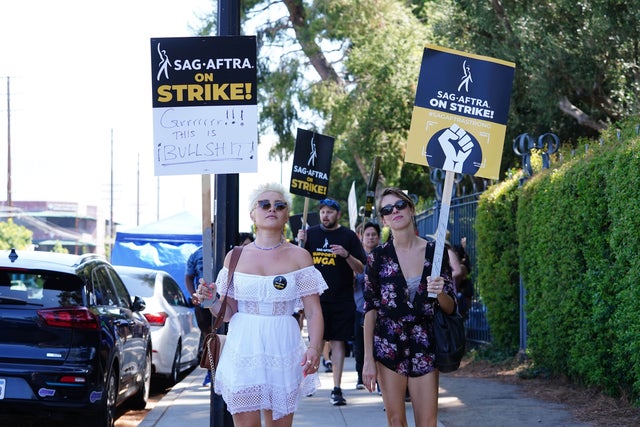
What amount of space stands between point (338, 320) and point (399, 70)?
19.9 m

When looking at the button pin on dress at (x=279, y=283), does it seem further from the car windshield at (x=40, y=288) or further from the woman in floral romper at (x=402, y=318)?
the car windshield at (x=40, y=288)

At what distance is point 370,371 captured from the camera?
614cm

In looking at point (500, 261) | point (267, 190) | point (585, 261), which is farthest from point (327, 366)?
point (267, 190)

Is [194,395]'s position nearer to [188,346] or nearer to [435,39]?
[188,346]

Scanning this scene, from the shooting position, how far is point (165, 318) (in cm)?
1317

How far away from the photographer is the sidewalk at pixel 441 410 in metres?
9.33

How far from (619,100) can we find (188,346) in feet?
34.3

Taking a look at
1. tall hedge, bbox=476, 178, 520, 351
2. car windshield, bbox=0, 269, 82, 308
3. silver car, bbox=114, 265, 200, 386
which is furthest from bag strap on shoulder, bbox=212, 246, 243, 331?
tall hedge, bbox=476, 178, 520, 351

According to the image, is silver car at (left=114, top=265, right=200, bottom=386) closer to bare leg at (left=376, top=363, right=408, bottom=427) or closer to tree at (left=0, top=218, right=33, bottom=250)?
bare leg at (left=376, top=363, right=408, bottom=427)

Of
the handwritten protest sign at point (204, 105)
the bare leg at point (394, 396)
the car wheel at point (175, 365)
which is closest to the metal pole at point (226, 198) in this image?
the handwritten protest sign at point (204, 105)

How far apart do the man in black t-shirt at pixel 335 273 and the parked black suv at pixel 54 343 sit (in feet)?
8.89

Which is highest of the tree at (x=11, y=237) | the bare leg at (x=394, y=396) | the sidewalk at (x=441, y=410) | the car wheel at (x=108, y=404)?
the bare leg at (x=394, y=396)

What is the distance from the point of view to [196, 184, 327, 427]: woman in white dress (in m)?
5.63

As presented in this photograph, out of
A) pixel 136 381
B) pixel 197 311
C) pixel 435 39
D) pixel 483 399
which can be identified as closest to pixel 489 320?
pixel 483 399
